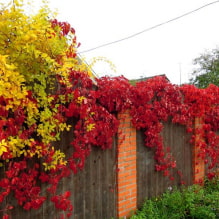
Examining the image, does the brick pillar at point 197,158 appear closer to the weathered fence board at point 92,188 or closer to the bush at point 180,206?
the bush at point 180,206

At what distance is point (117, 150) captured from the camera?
343 cm

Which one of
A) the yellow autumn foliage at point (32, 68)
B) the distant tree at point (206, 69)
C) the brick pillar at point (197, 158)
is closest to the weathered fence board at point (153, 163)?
the brick pillar at point (197, 158)

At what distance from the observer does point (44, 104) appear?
2381mm

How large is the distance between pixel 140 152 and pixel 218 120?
253 centimetres

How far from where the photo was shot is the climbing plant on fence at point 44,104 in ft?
6.86

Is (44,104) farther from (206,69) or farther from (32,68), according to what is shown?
(206,69)

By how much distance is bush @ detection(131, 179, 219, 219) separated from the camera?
3.65 meters

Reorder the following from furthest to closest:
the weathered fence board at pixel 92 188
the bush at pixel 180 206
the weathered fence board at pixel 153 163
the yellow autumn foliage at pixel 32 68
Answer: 1. the weathered fence board at pixel 153 163
2. the bush at pixel 180 206
3. the weathered fence board at pixel 92 188
4. the yellow autumn foliage at pixel 32 68

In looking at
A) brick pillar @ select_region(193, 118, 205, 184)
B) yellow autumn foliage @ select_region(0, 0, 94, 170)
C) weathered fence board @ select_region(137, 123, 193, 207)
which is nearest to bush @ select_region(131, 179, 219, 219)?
weathered fence board @ select_region(137, 123, 193, 207)

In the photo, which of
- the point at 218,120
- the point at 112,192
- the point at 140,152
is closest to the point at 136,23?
the point at 218,120

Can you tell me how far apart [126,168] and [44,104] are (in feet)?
5.84

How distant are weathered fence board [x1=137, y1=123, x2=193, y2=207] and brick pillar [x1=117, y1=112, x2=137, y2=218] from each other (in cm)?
18

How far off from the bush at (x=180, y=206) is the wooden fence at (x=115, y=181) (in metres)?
0.17

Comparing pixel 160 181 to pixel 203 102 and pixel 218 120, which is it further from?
pixel 218 120
